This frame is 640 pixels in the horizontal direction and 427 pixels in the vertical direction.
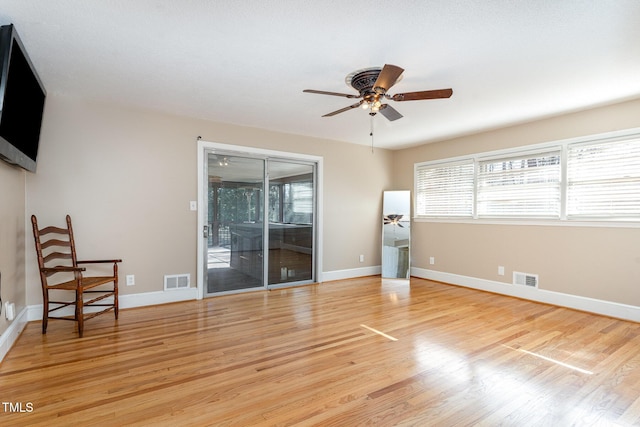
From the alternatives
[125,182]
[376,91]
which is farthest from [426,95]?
[125,182]

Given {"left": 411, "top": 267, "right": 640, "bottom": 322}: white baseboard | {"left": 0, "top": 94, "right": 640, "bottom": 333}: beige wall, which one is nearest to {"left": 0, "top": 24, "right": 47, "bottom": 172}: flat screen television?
{"left": 0, "top": 94, "right": 640, "bottom": 333}: beige wall

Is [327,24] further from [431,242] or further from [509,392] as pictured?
[431,242]

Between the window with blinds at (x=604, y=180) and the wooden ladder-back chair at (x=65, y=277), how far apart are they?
216 inches

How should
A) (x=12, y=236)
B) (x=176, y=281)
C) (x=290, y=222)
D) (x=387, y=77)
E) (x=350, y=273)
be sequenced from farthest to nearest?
(x=350, y=273), (x=290, y=222), (x=176, y=281), (x=12, y=236), (x=387, y=77)

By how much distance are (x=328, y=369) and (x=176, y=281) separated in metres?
2.62

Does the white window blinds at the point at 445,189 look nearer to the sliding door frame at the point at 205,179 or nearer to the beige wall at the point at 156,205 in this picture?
the beige wall at the point at 156,205

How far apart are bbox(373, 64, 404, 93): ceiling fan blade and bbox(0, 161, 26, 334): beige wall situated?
3.08 meters

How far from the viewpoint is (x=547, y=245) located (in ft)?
13.9

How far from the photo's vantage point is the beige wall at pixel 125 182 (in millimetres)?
3475

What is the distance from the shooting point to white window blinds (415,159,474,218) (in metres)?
5.20

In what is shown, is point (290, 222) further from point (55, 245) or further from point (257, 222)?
point (55, 245)

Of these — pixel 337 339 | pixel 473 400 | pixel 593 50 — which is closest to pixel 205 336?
pixel 337 339

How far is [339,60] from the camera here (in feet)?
8.56

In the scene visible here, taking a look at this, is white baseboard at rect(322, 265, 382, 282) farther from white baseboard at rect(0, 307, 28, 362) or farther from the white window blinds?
white baseboard at rect(0, 307, 28, 362)
